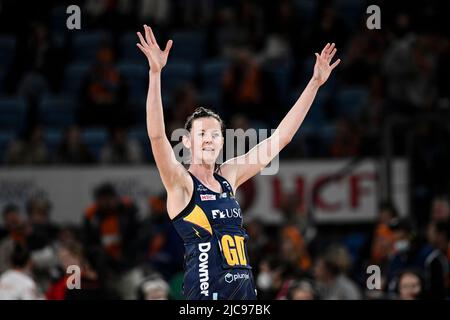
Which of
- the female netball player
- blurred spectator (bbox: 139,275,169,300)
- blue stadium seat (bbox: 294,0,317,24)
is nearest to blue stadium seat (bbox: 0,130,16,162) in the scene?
blue stadium seat (bbox: 294,0,317,24)

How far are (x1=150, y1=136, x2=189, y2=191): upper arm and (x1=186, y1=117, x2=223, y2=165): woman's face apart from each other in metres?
0.17

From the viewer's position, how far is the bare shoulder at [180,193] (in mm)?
6367

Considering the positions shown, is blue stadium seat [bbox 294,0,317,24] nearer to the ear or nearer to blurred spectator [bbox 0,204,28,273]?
blurred spectator [bbox 0,204,28,273]

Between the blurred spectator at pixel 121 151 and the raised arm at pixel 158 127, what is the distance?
840 cm

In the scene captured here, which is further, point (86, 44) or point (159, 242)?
point (86, 44)

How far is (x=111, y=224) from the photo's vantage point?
13586mm

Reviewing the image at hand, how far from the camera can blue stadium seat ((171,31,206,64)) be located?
1692 cm

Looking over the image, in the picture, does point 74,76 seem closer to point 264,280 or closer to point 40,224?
point 40,224

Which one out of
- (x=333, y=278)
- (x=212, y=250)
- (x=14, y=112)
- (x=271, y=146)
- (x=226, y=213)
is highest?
(x=14, y=112)

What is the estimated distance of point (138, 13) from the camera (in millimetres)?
17531

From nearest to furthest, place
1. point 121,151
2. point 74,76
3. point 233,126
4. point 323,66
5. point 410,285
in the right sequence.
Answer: point 323,66
point 410,285
point 233,126
point 121,151
point 74,76

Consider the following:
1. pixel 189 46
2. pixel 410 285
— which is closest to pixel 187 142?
pixel 410 285

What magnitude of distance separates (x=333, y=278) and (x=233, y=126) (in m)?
3.20

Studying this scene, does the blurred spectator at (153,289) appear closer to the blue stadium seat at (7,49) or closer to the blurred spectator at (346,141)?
the blurred spectator at (346,141)
